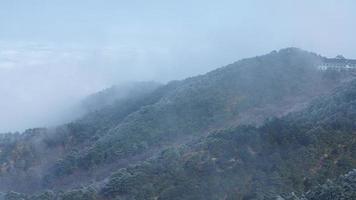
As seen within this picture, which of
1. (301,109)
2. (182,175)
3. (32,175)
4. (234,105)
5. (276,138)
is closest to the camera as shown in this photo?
(182,175)

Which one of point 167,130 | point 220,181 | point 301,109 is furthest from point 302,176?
point 167,130

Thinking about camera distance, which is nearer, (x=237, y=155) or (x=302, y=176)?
(x=302, y=176)

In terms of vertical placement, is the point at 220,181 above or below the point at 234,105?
below

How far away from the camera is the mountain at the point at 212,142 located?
19.2 meters

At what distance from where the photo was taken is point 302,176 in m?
18.9

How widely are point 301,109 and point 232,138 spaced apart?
7.19 m

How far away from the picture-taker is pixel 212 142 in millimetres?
22406

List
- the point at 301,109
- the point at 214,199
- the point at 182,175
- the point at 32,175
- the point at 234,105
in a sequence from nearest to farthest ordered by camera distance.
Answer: the point at 214,199 < the point at 182,175 < the point at 301,109 < the point at 32,175 < the point at 234,105

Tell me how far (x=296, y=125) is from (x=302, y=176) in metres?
4.18

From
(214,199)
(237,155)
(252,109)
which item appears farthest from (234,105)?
(214,199)

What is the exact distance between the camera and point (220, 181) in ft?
62.7

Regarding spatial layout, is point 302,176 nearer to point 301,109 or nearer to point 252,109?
point 301,109

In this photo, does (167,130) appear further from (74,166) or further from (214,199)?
(214,199)

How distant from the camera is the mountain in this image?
19.2 m
